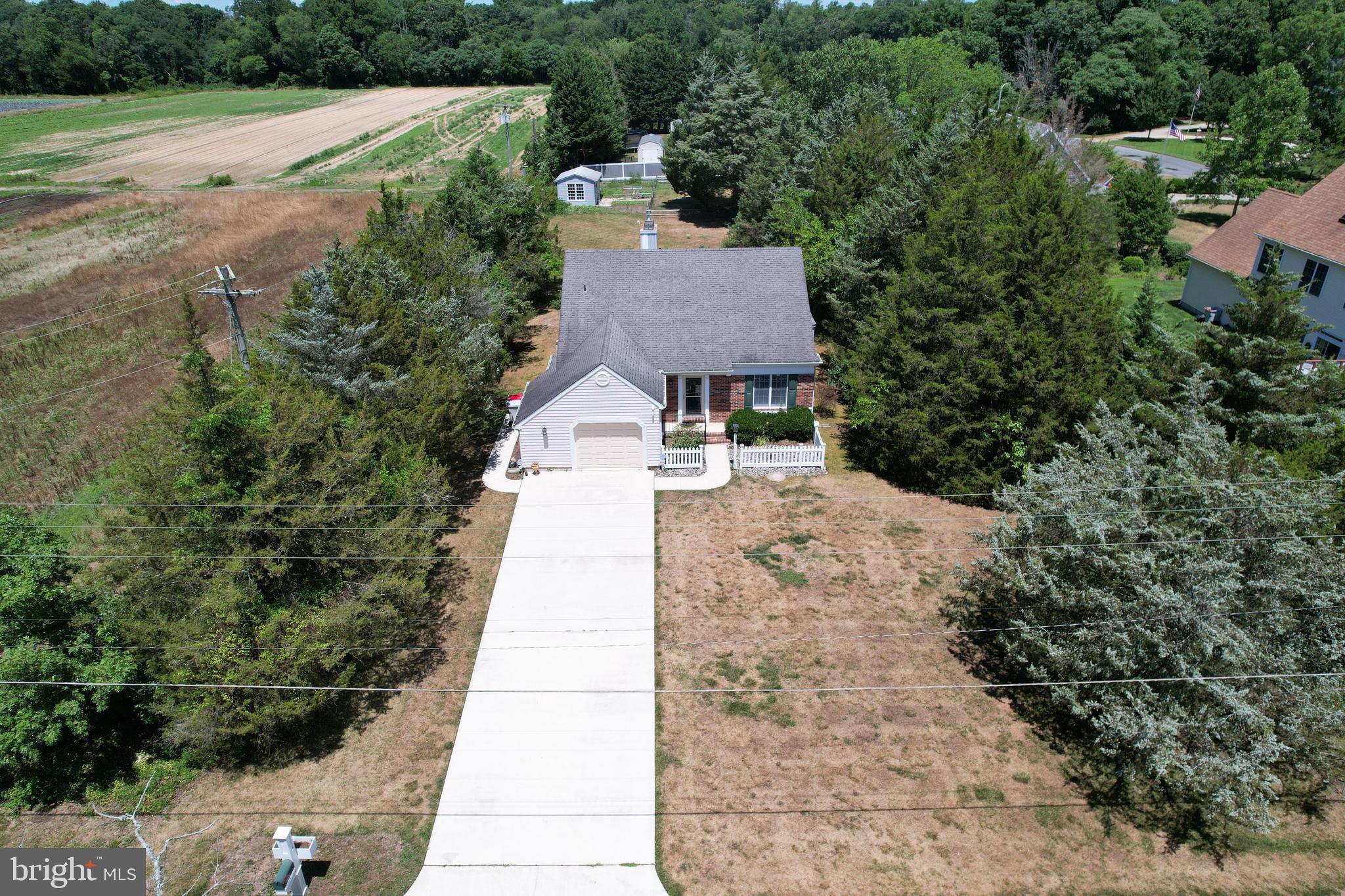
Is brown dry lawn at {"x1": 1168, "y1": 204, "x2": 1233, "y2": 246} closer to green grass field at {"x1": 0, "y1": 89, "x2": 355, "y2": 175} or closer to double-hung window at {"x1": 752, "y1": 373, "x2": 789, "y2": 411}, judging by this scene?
double-hung window at {"x1": 752, "y1": 373, "x2": 789, "y2": 411}

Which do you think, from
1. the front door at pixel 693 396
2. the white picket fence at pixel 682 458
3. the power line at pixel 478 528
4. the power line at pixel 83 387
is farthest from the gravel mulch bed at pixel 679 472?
the power line at pixel 83 387

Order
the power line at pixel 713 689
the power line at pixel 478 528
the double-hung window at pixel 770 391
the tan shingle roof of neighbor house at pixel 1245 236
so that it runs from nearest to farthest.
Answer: the power line at pixel 713 689, the power line at pixel 478 528, the double-hung window at pixel 770 391, the tan shingle roof of neighbor house at pixel 1245 236

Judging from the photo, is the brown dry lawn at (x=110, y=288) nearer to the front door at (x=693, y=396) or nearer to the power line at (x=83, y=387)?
the power line at (x=83, y=387)

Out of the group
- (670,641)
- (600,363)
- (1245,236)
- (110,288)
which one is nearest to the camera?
(670,641)

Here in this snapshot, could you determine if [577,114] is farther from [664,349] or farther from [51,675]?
[51,675]

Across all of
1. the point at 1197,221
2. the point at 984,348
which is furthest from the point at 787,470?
the point at 1197,221

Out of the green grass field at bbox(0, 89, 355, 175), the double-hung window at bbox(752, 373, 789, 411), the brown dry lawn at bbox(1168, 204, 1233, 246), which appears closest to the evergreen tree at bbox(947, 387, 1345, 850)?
the double-hung window at bbox(752, 373, 789, 411)

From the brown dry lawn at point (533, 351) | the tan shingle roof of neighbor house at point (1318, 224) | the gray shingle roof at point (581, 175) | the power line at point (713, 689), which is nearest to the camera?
the power line at point (713, 689)
